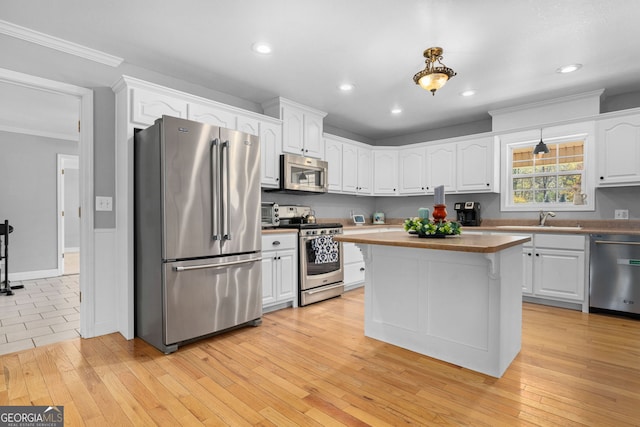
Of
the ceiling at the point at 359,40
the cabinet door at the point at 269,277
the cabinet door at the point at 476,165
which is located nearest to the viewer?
the ceiling at the point at 359,40

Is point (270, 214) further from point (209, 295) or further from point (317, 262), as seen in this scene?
point (209, 295)

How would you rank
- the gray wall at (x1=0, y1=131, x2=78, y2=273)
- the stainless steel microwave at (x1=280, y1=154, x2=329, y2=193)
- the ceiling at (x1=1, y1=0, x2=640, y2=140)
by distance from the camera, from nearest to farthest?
1. the ceiling at (x1=1, y1=0, x2=640, y2=140)
2. the stainless steel microwave at (x1=280, y1=154, x2=329, y2=193)
3. the gray wall at (x1=0, y1=131, x2=78, y2=273)

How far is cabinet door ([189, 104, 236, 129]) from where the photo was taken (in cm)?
325

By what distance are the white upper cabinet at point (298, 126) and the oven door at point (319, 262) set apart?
1219mm

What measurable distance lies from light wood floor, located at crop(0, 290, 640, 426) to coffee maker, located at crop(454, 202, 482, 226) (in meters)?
2.10

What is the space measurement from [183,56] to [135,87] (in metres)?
0.51

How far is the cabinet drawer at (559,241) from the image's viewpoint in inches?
142

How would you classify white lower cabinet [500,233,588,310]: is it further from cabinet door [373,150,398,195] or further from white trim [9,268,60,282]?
white trim [9,268,60,282]

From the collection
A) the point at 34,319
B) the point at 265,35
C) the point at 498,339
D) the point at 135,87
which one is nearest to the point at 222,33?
the point at 265,35

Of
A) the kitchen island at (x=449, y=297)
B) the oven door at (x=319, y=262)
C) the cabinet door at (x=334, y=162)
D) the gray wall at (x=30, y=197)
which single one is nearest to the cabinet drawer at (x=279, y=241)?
the oven door at (x=319, y=262)

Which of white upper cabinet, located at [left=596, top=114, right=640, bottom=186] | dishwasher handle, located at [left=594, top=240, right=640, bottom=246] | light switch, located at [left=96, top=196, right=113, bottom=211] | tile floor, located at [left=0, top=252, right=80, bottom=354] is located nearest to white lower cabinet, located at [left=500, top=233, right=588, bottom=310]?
dishwasher handle, located at [left=594, top=240, right=640, bottom=246]

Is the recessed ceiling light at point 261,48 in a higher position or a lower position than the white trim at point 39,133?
higher

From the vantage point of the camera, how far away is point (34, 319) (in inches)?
132

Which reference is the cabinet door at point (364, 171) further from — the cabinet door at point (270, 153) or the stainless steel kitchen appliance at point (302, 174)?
the cabinet door at point (270, 153)
